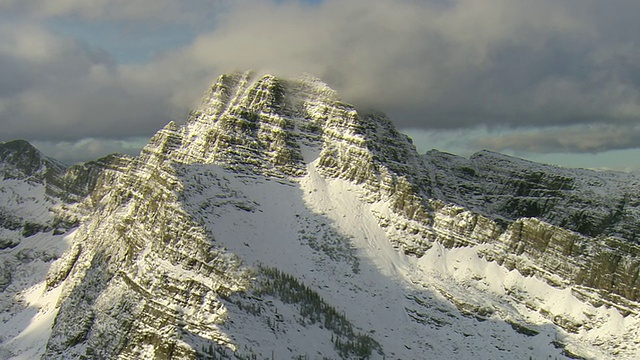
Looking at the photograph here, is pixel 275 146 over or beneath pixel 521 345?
over

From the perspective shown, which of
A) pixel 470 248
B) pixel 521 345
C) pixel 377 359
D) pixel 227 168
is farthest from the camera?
pixel 227 168

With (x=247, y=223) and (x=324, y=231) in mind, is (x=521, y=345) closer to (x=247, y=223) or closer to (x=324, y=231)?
(x=324, y=231)

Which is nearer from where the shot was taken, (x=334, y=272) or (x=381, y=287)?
(x=381, y=287)

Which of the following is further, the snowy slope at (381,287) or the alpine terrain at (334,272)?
the snowy slope at (381,287)

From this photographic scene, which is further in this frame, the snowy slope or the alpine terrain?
the snowy slope

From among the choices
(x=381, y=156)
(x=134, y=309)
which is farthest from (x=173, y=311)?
(x=381, y=156)

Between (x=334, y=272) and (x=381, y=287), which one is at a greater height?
(x=334, y=272)

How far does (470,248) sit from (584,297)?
3102 centimetres

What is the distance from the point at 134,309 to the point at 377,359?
56.1m

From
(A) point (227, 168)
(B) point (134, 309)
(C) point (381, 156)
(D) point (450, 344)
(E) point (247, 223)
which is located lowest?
(B) point (134, 309)

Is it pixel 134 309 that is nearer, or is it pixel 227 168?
pixel 134 309

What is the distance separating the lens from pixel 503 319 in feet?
471

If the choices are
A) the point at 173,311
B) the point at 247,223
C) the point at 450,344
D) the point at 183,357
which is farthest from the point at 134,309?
the point at 450,344

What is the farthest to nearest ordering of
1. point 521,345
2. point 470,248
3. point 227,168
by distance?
point 227,168 < point 470,248 < point 521,345
